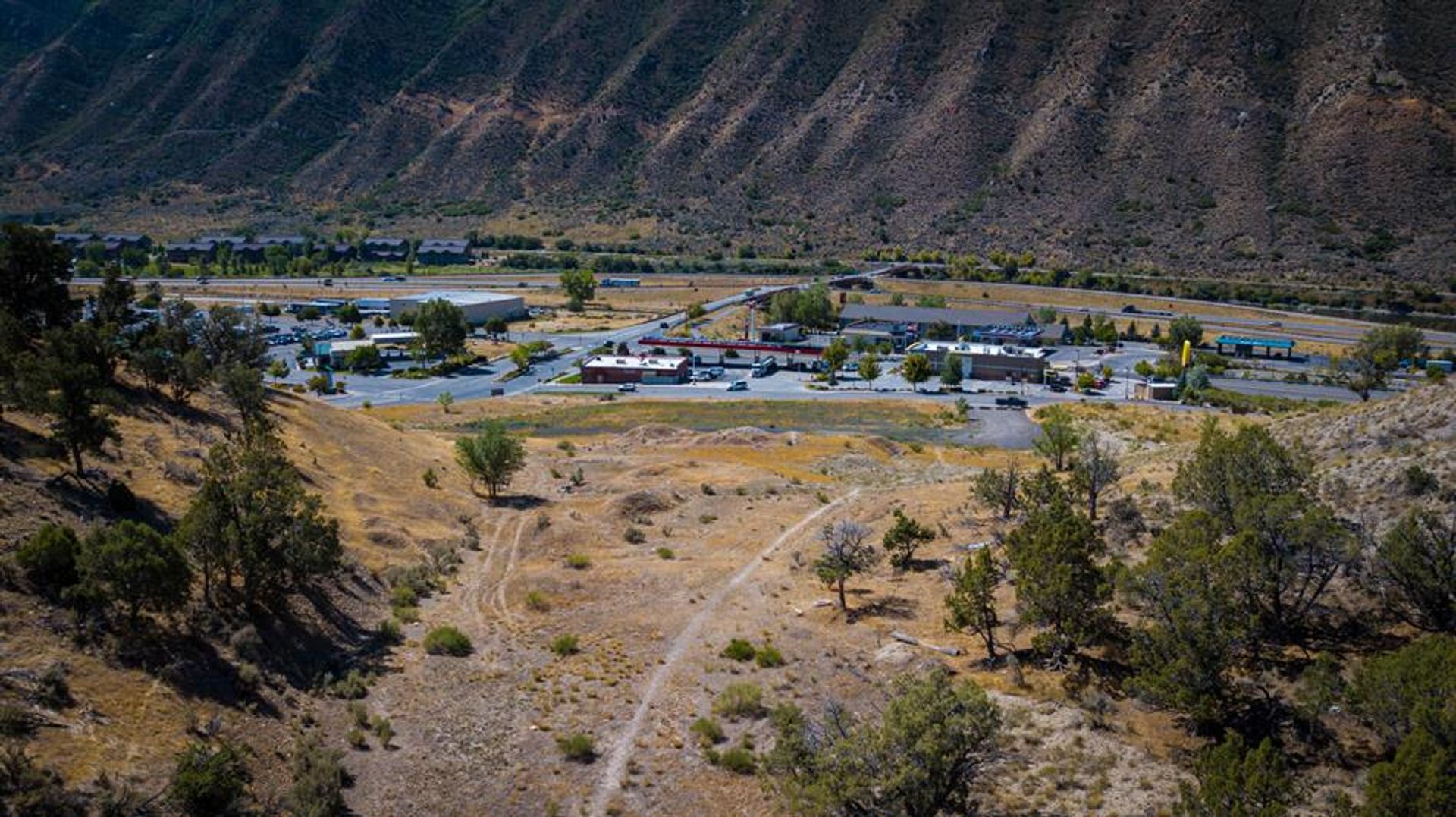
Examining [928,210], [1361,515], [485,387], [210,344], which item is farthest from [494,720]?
[928,210]

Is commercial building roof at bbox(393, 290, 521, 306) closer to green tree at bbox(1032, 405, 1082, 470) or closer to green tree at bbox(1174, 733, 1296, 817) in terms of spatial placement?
green tree at bbox(1032, 405, 1082, 470)

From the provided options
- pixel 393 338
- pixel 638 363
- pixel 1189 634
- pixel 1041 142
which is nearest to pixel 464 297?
pixel 393 338

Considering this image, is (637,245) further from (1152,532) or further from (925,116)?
(1152,532)

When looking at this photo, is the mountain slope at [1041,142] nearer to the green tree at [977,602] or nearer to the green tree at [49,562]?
the green tree at [977,602]

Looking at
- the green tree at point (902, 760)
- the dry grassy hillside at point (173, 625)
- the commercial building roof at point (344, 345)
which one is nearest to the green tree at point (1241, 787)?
the green tree at point (902, 760)

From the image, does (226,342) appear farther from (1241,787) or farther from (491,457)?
(1241,787)

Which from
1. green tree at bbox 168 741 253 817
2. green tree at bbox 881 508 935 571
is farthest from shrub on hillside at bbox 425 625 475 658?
green tree at bbox 881 508 935 571

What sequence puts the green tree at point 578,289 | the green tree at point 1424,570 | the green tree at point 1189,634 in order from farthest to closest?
the green tree at point 578,289 → the green tree at point 1424,570 → the green tree at point 1189,634
